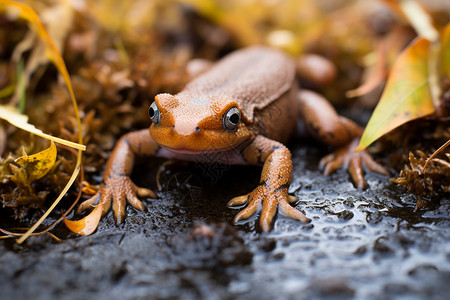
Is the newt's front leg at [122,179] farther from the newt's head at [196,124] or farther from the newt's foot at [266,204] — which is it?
the newt's foot at [266,204]

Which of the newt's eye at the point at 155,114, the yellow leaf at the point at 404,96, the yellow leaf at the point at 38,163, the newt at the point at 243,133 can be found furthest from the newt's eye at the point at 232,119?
the yellow leaf at the point at 38,163

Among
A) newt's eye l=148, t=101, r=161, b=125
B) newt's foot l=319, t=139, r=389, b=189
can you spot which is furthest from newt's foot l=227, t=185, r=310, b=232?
newt's eye l=148, t=101, r=161, b=125

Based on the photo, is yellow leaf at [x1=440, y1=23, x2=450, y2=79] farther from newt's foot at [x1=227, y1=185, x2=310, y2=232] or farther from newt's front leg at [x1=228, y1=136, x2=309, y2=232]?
newt's foot at [x1=227, y1=185, x2=310, y2=232]

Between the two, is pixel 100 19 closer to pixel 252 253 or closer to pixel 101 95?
pixel 101 95

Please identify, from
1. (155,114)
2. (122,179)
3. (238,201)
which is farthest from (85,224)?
(238,201)

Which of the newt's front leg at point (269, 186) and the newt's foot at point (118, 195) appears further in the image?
the newt's foot at point (118, 195)
